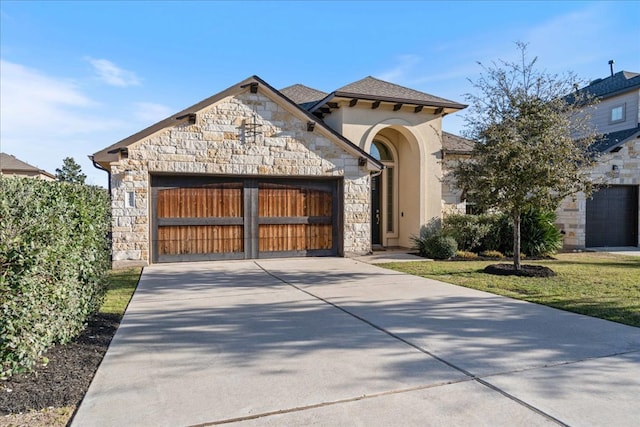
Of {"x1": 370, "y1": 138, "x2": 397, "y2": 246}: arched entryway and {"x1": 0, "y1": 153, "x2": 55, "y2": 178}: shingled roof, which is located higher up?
{"x1": 0, "y1": 153, "x2": 55, "y2": 178}: shingled roof

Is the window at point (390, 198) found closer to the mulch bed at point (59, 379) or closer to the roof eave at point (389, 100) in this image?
the roof eave at point (389, 100)

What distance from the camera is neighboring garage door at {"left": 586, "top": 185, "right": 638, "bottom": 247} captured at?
636 inches

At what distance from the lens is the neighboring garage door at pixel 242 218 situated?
11195 mm

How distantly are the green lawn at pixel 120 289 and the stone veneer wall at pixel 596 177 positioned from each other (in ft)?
49.4

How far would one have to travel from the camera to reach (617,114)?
19.5 m

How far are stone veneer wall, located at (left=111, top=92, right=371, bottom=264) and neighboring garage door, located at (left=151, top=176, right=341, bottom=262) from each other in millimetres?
374

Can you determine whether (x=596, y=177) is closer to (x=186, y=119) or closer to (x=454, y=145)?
(x=454, y=145)

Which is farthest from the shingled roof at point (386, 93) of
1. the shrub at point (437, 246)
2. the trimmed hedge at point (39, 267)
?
the trimmed hedge at point (39, 267)

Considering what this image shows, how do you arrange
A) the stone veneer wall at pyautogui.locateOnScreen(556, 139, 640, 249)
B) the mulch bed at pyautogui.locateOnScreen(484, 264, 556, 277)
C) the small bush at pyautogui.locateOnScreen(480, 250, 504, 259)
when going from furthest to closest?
1. the stone veneer wall at pyautogui.locateOnScreen(556, 139, 640, 249)
2. the small bush at pyautogui.locateOnScreen(480, 250, 504, 259)
3. the mulch bed at pyautogui.locateOnScreen(484, 264, 556, 277)

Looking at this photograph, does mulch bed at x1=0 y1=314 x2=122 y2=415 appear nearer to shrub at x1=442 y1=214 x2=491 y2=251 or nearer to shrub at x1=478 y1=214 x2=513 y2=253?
shrub at x1=442 y1=214 x2=491 y2=251

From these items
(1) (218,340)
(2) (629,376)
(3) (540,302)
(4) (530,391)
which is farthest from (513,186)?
(1) (218,340)

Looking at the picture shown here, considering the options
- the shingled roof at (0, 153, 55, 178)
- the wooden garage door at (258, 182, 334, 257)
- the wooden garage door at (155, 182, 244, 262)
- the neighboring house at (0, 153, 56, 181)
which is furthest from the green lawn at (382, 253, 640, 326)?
the shingled roof at (0, 153, 55, 178)

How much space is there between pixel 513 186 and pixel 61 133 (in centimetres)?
2128

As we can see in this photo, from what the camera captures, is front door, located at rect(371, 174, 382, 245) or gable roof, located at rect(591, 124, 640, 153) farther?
gable roof, located at rect(591, 124, 640, 153)
